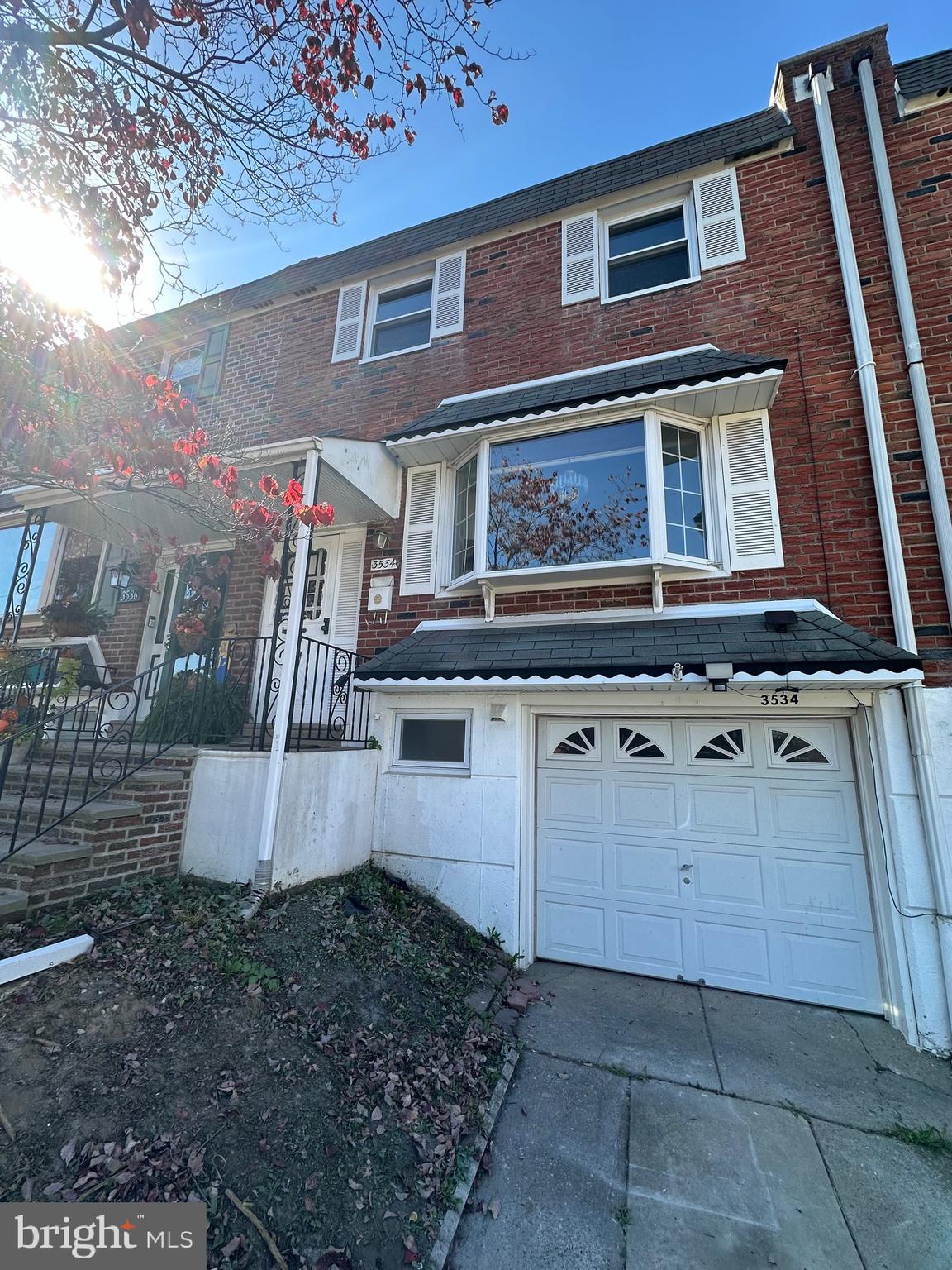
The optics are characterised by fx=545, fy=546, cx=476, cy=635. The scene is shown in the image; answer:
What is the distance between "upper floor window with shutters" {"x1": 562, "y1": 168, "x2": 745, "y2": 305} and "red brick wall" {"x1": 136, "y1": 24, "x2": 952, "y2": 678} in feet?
0.55

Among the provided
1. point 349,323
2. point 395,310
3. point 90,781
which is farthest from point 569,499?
point 90,781

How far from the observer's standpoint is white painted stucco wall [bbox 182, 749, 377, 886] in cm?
457

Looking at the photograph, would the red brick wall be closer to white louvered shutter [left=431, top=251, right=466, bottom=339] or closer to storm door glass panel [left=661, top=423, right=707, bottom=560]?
white louvered shutter [left=431, top=251, right=466, bottom=339]

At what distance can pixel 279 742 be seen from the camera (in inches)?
176

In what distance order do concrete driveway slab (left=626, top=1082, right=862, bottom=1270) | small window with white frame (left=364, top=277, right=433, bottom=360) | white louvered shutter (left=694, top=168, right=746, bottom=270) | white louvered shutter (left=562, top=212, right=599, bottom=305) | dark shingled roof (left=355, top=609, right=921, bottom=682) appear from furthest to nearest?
small window with white frame (left=364, top=277, right=433, bottom=360) < white louvered shutter (left=562, top=212, right=599, bottom=305) < white louvered shutter (left=694, top=168, right=746, bottom=270) < dark shingled roof (left=355, top=609, right=921, bottom=682) < concrete driveway slab (left=626, top=1082, right=862, bottom=1270)

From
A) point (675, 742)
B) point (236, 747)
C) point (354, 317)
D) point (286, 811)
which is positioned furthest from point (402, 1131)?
point (354, 317)

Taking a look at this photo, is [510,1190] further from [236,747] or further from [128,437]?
[128,437]

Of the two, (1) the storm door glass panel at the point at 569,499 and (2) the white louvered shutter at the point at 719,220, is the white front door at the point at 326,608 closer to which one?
(1) the storm door glass panel at the point at 569,499

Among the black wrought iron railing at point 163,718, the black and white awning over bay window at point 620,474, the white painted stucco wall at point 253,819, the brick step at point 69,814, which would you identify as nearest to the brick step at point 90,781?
the black wrought iron railing at point 163,718

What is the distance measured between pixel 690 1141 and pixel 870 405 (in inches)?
228

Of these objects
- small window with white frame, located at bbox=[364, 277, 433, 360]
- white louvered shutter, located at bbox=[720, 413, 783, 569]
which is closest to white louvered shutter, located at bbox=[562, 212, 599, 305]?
small window with white frame, located at bbox=[364, 277, 433, 360]

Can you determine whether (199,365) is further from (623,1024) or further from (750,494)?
(623,1024)

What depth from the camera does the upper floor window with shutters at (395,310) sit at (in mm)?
7430

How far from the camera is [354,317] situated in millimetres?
7852
